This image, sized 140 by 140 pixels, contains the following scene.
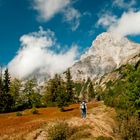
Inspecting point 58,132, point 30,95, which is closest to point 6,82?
point 30,95

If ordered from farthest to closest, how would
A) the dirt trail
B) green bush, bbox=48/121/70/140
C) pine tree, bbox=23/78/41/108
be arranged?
pine tree, bbox=23/78/41/108
the dirt trail
green bush, bbox=48/121/70/140

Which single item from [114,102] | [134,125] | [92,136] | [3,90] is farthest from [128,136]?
[3,90]

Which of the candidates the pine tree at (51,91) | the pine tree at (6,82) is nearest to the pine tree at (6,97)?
the pine tree at (6,82)

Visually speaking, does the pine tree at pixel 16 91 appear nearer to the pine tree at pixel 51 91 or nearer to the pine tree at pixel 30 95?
the pine tree at pixel 30 95

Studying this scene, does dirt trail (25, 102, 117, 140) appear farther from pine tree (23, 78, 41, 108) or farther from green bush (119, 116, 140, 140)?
pine tree (23, 78, 41, 108)

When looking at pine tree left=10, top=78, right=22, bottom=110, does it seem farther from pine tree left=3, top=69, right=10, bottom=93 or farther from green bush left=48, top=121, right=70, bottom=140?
green bush left=48, top=121, right=70, bottom=140

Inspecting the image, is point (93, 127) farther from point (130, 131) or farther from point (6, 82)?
point (6, 82)

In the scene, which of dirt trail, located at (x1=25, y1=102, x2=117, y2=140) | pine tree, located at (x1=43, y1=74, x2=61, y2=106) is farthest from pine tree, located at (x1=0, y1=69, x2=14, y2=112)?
dirt trail, located at (x1=25, y1=102, x2=117, y2=140)

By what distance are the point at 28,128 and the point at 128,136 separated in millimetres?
15895

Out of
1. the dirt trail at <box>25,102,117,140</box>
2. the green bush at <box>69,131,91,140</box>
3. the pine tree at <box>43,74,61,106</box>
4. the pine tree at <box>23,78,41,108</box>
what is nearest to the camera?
the green bush at <box>69,131,91,140</box>

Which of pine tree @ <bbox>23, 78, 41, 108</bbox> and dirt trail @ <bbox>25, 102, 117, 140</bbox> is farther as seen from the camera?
pine tree @ <bbox>23, 78, 41, 108</bbox>

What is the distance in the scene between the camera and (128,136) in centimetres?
4472

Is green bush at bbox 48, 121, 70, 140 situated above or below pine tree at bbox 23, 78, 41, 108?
below

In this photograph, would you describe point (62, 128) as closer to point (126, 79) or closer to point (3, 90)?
point (126, 79)
